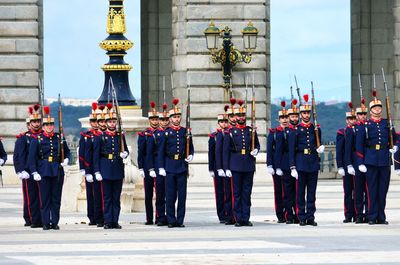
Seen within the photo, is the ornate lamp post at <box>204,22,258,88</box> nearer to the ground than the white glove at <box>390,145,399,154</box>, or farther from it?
farther from it

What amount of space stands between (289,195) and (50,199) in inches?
157

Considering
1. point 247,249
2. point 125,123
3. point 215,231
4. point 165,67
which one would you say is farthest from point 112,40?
point 165,67

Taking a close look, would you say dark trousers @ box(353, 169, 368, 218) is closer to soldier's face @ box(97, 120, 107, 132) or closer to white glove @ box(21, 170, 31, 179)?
soldier's face @ box(97, 120, 107, 132)

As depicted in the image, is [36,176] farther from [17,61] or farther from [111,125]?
[17,61]

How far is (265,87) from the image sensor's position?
1914 inches

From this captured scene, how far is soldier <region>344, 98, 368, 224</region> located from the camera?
32406 millimetres

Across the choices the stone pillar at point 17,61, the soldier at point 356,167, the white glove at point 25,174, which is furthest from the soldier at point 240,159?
the stone pillar at point 17,61

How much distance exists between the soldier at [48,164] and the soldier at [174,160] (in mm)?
1596

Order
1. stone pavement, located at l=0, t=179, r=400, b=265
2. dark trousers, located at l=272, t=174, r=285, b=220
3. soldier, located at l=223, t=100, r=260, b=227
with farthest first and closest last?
dark trousers, located at l=272, t=174, r=285, b=220, soldier, located at l=223, t=100, r=260, b=227, stone pavement, located at l=0, t=179, r=400, b=265

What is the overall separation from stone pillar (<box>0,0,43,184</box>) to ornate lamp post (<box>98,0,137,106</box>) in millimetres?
12357

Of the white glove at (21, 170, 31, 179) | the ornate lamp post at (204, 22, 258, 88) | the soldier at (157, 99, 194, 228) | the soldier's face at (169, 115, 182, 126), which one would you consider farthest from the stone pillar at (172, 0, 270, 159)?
the white glove at (21, 170, 31, 179)

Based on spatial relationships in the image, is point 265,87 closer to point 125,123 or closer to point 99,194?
point 125,123

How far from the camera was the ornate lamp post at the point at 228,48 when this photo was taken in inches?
1880

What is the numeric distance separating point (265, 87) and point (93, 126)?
1690 cm
